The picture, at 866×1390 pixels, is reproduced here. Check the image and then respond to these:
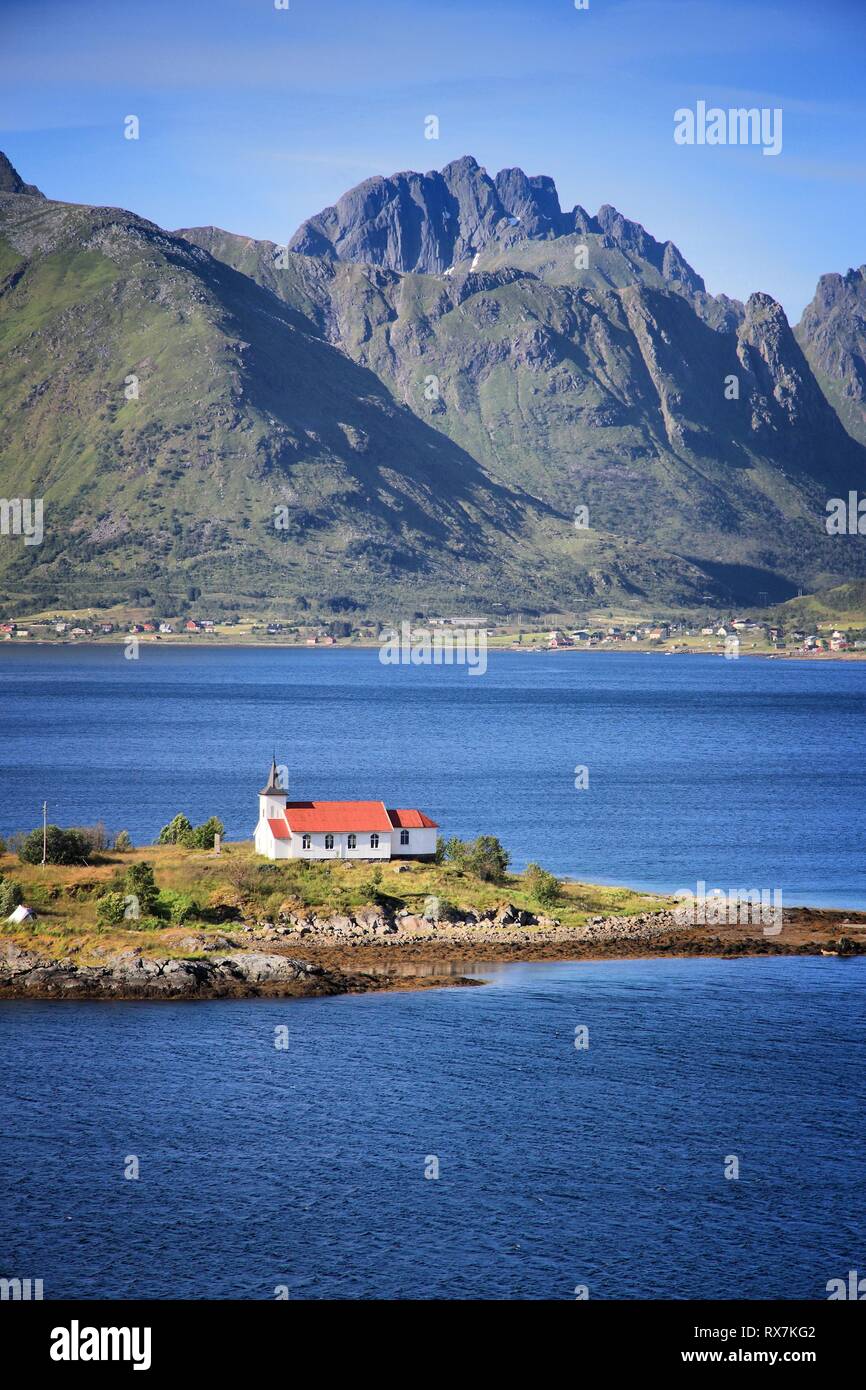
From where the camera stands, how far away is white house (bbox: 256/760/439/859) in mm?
69375

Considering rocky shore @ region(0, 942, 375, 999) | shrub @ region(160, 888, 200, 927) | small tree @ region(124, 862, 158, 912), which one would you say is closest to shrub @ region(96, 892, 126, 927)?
small tree @ region(124, 862, 158, 912)

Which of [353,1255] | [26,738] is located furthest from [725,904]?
[26,738]

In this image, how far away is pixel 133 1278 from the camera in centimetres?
3422

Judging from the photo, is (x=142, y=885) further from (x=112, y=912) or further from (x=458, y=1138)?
(x=458, y=1138)

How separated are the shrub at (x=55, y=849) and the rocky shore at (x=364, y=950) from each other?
9.83 metres

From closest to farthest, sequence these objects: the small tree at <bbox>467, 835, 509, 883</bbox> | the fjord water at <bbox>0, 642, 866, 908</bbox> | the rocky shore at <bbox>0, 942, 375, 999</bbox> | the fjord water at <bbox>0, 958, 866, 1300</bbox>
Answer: the fjord water at <bbox>0, 958, 866, 1300</bbox>
the rocky shore at <bbox>0, 942, 375, 999</bbox>
the small tree at <bbox>467, 835, 509, 883</bbox>
the fjord water at <bbox>0, 642, 866, 908</bbox>

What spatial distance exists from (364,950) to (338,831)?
7.85 metres

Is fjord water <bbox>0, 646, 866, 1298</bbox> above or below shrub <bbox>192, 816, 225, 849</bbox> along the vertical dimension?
below

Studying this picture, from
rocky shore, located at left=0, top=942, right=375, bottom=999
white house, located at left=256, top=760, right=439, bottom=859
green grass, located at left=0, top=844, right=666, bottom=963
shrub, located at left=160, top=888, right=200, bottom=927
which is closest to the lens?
rocky shore, located at left=0, top=942, right=375, bottom=999

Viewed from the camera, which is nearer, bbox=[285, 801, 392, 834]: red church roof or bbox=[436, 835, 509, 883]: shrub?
bbox=[285, 801, 392, 834]: red church roof

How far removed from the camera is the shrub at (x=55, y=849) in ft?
226

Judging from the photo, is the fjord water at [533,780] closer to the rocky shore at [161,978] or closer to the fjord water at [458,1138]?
the fjord water at [458,1138]

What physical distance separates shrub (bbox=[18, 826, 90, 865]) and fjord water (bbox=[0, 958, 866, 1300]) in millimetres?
14903

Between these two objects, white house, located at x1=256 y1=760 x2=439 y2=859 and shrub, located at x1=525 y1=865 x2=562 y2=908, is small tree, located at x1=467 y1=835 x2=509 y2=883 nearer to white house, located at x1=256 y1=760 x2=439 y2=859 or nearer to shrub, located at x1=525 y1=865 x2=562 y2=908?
shrub, located at x1=525 y1=865 x2=562 y2=908
